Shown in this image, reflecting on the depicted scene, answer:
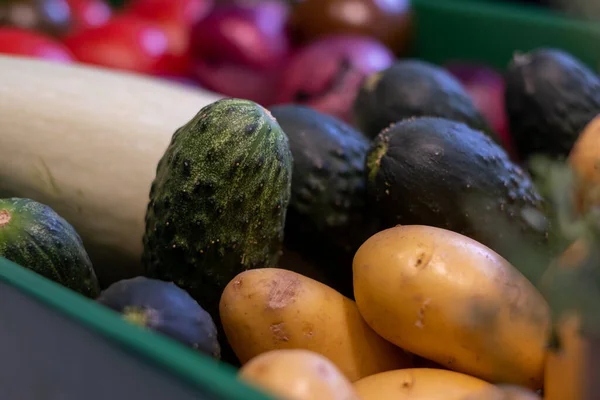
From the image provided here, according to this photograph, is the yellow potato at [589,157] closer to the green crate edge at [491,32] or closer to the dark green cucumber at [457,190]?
the dark green cucumber at [457,190]

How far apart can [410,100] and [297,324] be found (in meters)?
0.34

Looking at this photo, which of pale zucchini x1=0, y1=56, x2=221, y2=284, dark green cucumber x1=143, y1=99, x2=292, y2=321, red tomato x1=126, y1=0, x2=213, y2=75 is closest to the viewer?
dark green cucumber x1=143, y1=99, x2=292, y2=321

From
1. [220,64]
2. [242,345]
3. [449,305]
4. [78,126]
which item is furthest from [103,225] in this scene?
[220,64]

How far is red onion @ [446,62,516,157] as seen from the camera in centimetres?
101

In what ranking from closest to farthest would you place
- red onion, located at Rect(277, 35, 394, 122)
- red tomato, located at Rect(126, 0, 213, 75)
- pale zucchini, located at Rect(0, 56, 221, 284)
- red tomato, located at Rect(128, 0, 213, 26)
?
pale zucchini, located at Rect(0, 56, 221, 284) → red onion, located at Rect(277, 35, 394, 122) → red tomato, located at Rect(126, 0, 213, 75) → red tomato, located at Rect(128, 0, 213, 26)

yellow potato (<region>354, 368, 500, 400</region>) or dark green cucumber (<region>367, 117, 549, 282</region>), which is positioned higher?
dark green cucumber (<region>367, 117, 549, 282</region>)

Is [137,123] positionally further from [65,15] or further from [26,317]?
[65,15]

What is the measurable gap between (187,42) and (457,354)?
1023 mm

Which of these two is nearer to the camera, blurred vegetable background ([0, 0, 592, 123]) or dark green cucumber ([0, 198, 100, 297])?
dark green cucumber ([0, 198, 100, 297])

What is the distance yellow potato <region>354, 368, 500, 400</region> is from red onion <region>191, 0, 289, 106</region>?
2.47ft

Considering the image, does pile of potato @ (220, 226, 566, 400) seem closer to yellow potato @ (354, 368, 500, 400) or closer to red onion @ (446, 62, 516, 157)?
yellow potato @ (354, 368, 500, 400)

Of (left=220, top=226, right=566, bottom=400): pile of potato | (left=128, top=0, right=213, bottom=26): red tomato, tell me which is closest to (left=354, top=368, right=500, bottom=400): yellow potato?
(left=220, top=226, right=566, bottom=400): pile of potato

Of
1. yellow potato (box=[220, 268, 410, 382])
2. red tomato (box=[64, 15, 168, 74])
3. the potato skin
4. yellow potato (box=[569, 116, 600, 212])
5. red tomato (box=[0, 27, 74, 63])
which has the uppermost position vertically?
yellow potato (box=[569, 116, 600, 212])

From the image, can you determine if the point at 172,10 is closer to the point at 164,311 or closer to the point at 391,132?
the point at 391,132
